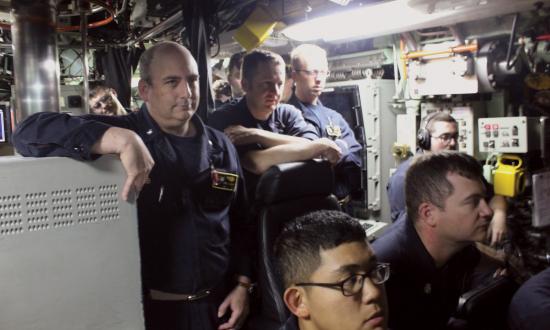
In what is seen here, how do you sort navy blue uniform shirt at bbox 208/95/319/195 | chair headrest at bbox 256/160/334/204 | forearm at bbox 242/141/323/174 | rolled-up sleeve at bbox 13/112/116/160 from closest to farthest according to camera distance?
rolled-up sleeve at bbox 13/112/116/160 → chair headrest at bbox 256/160/334/204 → forearm at bbox 242/141/323/174 → navy blue uniform shirt at bbox 208/95/319/195

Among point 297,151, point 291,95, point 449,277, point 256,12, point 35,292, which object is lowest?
point 449,277

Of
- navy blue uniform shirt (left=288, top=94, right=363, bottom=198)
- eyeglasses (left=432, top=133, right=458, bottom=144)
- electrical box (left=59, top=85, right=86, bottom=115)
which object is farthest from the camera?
electrical box (left=59, top=85, right=86, bottom=115)

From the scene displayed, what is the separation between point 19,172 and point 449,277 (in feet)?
5.78

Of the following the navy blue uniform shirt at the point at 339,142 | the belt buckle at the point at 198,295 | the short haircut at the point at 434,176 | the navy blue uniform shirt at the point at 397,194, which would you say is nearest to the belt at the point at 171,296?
the belt buckle at the point at 198,295

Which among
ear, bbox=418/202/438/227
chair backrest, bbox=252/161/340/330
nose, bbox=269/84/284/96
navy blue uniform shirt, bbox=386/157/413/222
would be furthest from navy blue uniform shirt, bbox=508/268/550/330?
nose, bbox=269/84/284/96

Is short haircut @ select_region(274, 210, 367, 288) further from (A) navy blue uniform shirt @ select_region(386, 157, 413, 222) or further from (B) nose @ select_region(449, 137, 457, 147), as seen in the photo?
(B) nose @ select_region(449, 137, 457, 147)

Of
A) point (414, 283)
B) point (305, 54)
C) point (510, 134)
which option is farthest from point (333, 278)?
→ point (510, 134)

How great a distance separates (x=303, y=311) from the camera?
140 cm

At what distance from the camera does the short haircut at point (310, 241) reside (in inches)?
55.7

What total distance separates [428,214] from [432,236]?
96mm

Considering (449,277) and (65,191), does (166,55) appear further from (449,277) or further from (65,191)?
(449,277)

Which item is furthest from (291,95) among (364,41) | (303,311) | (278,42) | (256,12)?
(303,311)

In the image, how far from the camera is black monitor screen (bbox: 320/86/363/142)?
4.49 metres

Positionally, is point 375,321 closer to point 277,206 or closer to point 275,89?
point 277,206
